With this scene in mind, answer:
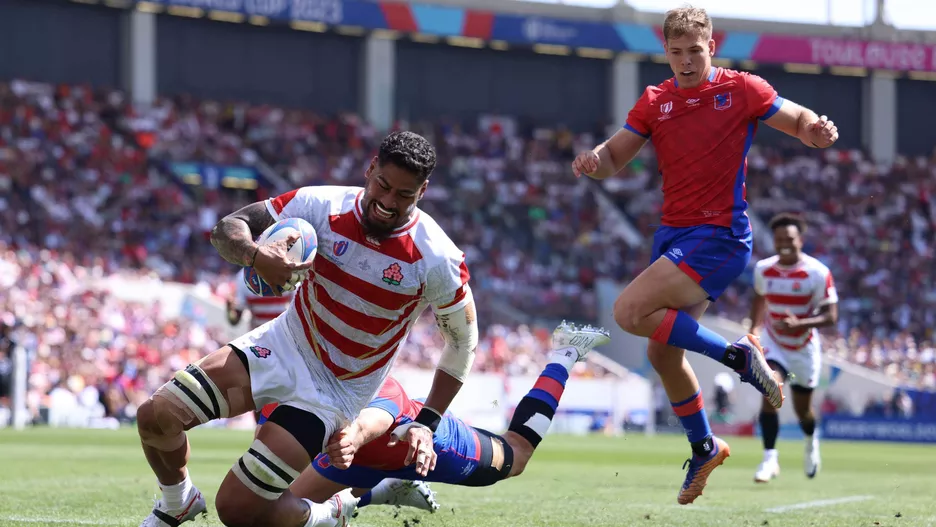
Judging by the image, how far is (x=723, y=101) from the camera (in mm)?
7680

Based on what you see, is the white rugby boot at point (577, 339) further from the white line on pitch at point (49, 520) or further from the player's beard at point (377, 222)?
the white line on pitch at point (49, 520)

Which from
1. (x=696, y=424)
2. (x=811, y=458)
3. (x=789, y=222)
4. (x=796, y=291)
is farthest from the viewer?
(x=796, y=291)

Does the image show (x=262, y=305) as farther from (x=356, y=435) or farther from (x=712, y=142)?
(x=356, y=435)

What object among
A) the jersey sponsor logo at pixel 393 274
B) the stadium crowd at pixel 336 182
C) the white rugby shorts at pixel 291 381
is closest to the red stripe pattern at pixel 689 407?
the white rugby shorts at pixel 291 381

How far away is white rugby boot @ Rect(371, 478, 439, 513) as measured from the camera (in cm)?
755

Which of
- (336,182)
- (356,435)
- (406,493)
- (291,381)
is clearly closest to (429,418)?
(356,435)

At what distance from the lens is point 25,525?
7016 millimetres

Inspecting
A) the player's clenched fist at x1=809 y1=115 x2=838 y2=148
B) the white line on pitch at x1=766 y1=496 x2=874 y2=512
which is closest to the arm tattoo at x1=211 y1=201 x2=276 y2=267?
the player's clenched fist at x1=809 y1=115 x2=838 y2=148

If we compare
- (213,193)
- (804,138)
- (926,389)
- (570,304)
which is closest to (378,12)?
(213,193)

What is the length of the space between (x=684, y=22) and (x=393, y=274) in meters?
2.64

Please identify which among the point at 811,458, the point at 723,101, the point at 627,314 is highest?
the point at 723,101

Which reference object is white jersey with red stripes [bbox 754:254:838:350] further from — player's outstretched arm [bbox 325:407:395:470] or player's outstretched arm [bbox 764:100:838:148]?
player's outstretched arm [bbox 325:407:395:470]

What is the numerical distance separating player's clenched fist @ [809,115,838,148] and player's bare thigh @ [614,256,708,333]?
1.08 m

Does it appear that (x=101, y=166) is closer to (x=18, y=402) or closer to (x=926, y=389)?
(x=18, y=402)
